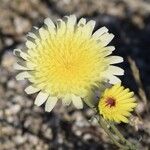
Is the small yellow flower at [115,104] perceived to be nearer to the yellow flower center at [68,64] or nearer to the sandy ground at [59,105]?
the yellow flower center at [68,64]

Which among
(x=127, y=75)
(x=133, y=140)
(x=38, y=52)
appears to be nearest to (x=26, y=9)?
(x=127, y=75)

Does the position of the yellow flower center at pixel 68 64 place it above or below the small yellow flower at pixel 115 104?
above

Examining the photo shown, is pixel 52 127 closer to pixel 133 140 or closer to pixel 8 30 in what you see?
pixel 133 140

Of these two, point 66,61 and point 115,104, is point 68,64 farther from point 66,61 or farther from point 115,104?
point 115,104

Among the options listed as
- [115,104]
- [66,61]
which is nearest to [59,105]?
[66,61]

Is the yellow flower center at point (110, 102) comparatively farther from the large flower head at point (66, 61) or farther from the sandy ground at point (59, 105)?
the sandy ground at point (59, 105)

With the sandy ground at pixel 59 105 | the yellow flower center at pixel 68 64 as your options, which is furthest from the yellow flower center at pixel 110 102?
the sandy ground at pixel 59 105

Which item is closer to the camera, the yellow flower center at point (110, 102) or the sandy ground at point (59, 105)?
the yellow flower center at point (110, 102)
